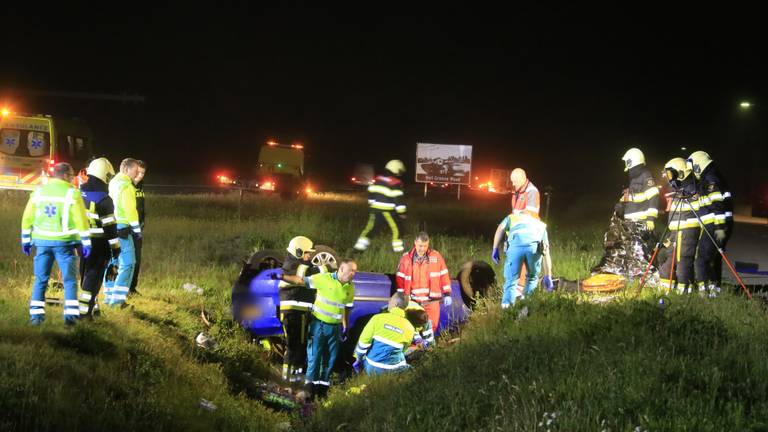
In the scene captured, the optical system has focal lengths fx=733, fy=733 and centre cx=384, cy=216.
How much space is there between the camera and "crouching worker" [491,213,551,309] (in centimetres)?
866

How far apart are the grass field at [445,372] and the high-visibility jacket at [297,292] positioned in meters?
1.00

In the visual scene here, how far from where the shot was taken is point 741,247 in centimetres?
1722

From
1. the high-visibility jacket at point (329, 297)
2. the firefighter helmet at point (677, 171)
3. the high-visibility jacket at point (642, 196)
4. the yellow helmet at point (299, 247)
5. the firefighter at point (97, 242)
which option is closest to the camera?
the firefighter at point (97, 242)

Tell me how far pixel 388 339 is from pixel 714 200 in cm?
424

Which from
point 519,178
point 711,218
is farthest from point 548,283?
point 711,218

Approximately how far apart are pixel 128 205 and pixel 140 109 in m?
64.3

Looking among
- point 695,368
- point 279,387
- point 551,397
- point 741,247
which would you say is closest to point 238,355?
point 279,387

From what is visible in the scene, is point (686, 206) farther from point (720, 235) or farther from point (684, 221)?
point (720, 235)

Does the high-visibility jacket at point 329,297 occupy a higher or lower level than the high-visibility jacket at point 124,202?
lower

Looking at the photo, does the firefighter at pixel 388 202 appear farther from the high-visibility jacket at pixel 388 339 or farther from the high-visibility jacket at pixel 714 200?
the high-visibility jacket at pixel 714 200

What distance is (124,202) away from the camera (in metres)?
8.71

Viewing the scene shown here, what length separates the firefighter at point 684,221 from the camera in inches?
342

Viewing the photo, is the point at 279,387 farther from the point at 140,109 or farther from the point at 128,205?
the point at 140,109

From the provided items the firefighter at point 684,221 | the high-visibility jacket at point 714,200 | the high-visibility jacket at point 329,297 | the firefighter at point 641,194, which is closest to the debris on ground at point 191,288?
the high-visibility jacket at point 329,297
